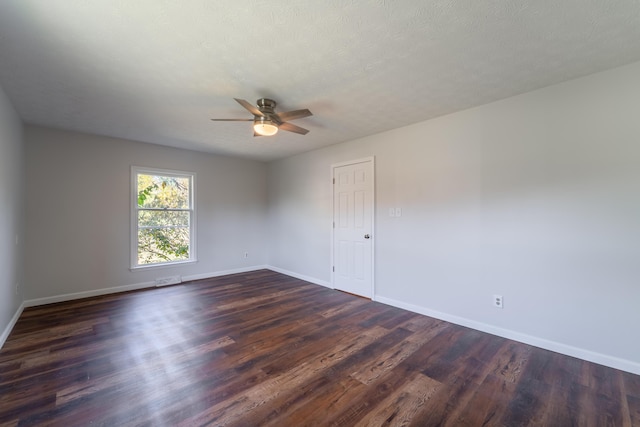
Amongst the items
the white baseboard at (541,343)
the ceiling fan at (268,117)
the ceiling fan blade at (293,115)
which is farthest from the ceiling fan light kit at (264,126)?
the white baseboard at (541,343)

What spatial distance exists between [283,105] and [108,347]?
2.98 metres

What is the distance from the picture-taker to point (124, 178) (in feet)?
14.8

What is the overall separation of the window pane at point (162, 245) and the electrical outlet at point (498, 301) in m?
4.98

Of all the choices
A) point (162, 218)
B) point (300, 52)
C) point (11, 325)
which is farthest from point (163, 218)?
point (300, 52)

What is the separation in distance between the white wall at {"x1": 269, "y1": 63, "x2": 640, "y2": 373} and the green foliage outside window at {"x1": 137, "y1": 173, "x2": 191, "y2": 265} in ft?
11.9

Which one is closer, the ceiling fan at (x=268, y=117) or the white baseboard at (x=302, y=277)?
the ceiling fan at (x=268, y=117)

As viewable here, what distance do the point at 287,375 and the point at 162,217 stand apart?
394 cm

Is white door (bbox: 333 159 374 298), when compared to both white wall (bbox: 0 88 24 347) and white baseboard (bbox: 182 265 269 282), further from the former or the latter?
white wall (bbox: 0 88 24 347)

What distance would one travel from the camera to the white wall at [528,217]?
2291 millimetres

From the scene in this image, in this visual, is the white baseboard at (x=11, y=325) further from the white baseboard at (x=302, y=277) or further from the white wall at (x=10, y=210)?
the white baseboard at (x=302, y=277)

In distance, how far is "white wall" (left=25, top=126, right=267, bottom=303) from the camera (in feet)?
12.6

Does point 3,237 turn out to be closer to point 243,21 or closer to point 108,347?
point 108,347

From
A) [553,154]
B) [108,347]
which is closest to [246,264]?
[108,347]

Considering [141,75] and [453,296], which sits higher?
[141,75]
